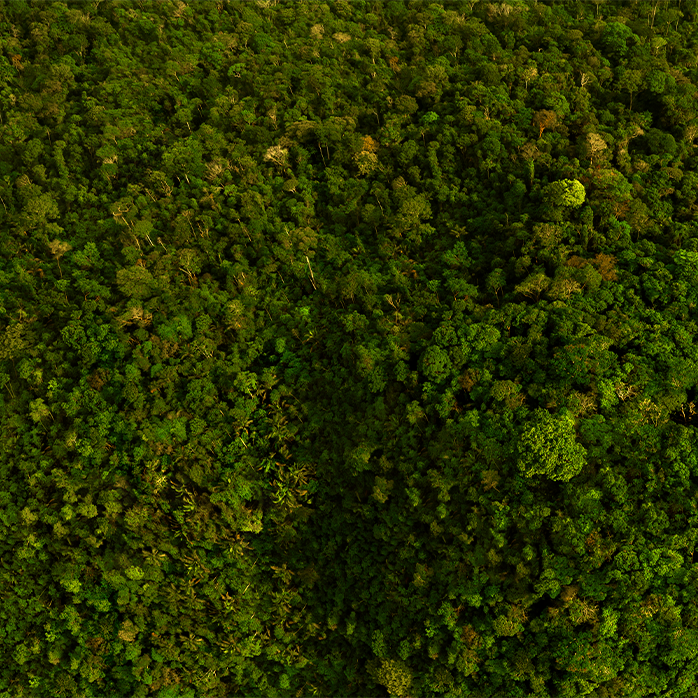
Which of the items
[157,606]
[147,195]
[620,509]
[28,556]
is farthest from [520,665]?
[147,195]

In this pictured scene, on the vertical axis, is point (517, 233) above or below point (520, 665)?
above

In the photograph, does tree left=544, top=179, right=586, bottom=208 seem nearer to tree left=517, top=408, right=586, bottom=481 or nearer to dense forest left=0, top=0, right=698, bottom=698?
dense forest left=0, top=0, right=698, bottom=698

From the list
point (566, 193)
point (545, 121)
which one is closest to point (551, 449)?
point (566, 193)

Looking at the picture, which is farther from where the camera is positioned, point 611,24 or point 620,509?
point 611,24

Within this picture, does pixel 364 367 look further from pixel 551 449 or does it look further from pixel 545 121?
pixel 545 121

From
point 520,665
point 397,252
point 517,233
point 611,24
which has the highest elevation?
point 611,24

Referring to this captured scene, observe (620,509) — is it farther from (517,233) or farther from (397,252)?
(397,252)

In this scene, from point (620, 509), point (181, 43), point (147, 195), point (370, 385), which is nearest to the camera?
point (620, 509)
